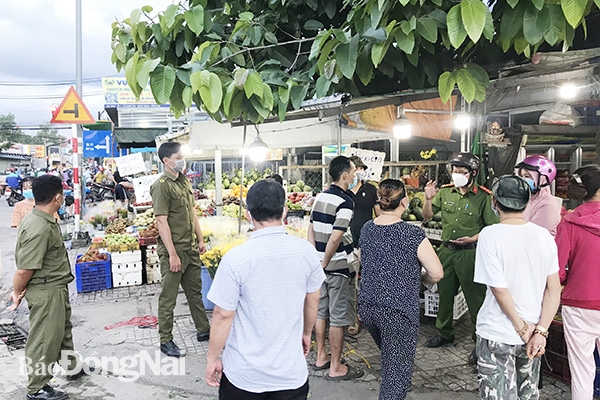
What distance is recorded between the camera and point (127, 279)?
727 centimetres

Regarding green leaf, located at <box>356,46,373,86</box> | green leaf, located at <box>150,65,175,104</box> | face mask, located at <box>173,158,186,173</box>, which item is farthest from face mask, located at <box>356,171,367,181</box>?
green leaf, located at <box>150,65,175,104</box>

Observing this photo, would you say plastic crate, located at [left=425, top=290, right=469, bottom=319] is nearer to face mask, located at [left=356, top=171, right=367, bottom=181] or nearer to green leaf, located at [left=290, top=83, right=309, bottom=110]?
face mask, located at [left=356, top=171, right=367, bottom=181]

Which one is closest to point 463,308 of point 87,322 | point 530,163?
point 530,163

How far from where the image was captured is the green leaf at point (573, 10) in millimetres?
1938

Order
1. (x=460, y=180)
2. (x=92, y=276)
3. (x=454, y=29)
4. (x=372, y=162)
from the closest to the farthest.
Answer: (x=454, y=29) → (x=460, y=180) → (x=372, y=162) → (x=92, y=276)

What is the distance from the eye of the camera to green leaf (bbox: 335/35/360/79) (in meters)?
2.43

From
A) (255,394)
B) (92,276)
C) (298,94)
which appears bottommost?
(92,276)

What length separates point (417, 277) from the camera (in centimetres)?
296

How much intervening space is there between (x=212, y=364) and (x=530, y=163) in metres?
2.89

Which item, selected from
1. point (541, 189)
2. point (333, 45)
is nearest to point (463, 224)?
point (541, 189)

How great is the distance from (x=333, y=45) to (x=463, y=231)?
2.58m

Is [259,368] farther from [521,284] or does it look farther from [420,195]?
[420,195]

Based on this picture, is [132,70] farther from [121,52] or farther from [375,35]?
[375,35]

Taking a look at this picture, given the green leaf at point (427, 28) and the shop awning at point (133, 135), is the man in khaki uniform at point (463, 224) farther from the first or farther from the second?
the shop awning at point (133, 135)
